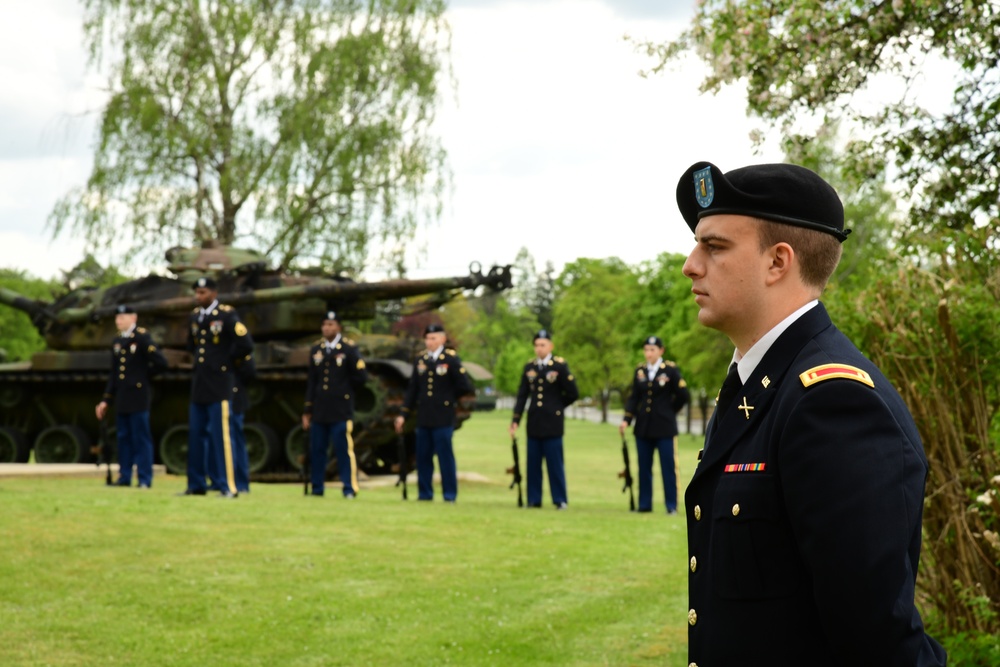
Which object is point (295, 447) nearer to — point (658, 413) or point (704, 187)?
point (658, 413)

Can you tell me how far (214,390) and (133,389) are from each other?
1.94 metres

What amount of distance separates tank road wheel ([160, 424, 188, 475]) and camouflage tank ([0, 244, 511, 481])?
16 mm

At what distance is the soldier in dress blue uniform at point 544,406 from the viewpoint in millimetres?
14117

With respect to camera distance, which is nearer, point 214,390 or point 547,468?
point 214,390

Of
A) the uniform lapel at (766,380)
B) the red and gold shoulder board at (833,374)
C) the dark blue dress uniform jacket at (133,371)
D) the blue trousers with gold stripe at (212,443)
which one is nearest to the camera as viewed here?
the red and gold shoulder board at (833,374)

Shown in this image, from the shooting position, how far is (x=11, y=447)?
20.0m

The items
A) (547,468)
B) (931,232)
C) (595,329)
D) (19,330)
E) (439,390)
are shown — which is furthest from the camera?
(19,330)

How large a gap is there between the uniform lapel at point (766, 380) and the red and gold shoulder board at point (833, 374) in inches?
4.0

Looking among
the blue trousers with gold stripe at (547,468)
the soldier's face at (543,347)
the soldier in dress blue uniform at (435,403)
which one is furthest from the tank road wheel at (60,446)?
the soldier's face at (543,347)

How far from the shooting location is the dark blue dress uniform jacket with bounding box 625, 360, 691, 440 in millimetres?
14023

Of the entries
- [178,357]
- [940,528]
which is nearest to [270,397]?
[178,357]

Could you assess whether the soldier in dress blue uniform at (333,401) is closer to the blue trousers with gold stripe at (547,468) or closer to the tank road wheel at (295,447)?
the blue trousers with gold stripe at (547,468)

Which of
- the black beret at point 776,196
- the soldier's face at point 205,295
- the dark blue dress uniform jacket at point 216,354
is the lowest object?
the black beret at point 776,196

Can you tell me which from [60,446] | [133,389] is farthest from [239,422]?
[60,446]
